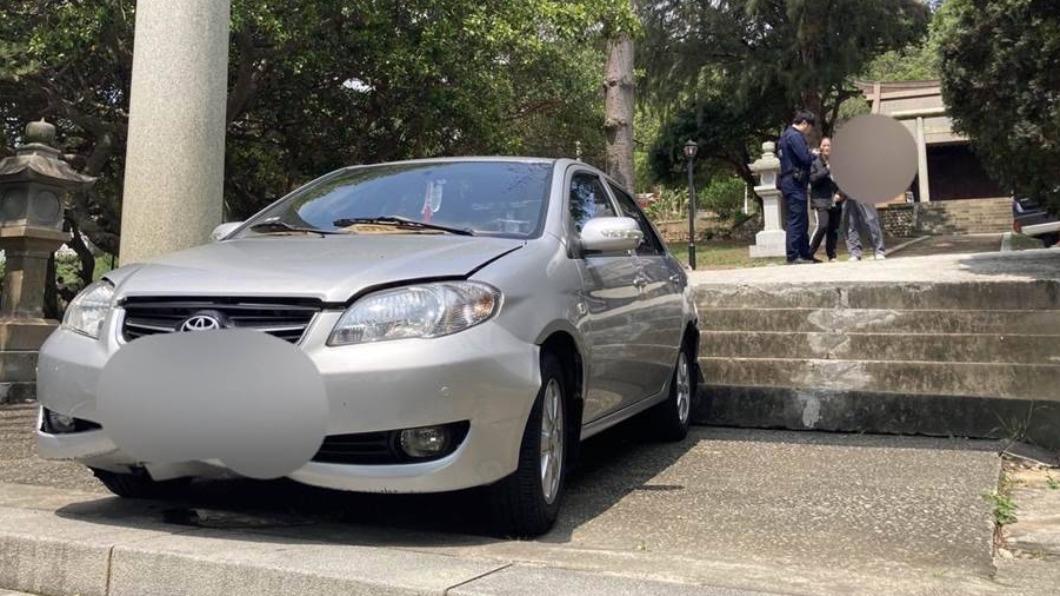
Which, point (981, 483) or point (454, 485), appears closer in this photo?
point (454, 485)

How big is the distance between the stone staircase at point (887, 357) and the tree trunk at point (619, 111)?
24.9ft

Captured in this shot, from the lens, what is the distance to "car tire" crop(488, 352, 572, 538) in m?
3.43

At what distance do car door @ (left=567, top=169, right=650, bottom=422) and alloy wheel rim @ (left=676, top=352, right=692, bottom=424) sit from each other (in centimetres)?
77

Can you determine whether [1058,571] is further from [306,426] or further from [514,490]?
[306,426]

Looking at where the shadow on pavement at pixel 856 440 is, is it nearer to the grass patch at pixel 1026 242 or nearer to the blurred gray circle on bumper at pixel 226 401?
the blurred gray circle on bumper at pixel 226 401

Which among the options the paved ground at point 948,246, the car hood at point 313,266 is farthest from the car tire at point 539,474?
the paved ground at point 948,246

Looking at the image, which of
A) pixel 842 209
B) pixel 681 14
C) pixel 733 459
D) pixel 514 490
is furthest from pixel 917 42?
pixel 514 490

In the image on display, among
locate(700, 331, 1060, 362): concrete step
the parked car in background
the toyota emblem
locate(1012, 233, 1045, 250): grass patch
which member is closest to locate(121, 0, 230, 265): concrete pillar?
the toyota emblem

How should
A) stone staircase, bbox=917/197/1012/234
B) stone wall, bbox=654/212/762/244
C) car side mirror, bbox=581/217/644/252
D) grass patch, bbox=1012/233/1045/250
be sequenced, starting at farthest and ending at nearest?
stone wall, bbox=654/212/762/244
stone staircase, bbox=917/197/1012/234
grass patch, bbox=1012/233/1045/250
car side mirror, bbox=581/217/644/252

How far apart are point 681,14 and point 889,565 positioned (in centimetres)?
2815

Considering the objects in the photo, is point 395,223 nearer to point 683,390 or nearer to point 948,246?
point 683,390

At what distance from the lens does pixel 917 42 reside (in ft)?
94.7

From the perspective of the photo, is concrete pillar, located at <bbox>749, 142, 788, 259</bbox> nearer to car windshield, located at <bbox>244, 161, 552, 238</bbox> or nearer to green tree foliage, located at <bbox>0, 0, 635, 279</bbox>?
green tree foliage, located at <bbox>0, 0, 635, 279</bbox>

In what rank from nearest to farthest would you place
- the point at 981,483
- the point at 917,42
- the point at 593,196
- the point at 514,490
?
1. the point at 514,490
2. the point at 981,483
3. the point at 593,196
4. the point at 917,42
